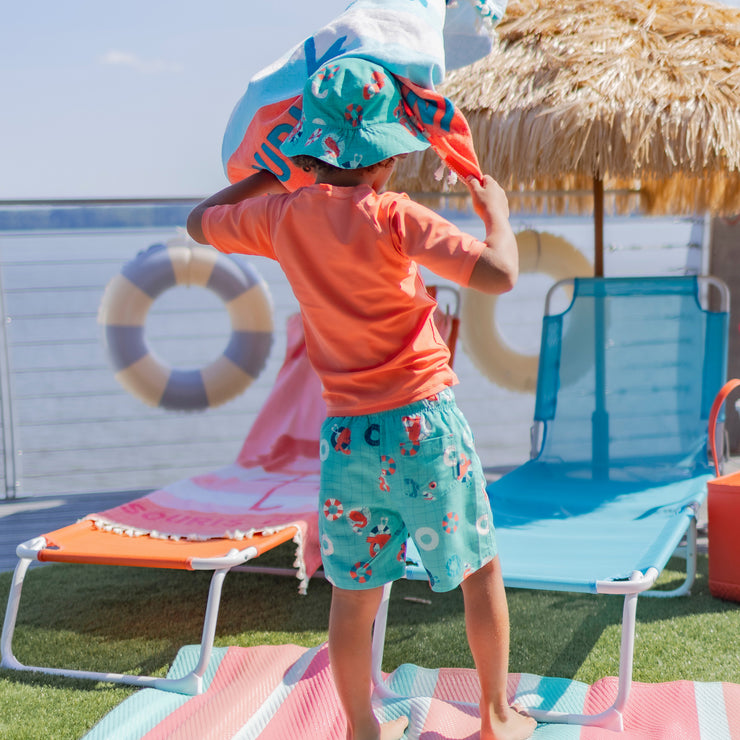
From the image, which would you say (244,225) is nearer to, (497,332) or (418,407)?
(418,407)

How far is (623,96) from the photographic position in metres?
3.10

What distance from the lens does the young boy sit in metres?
1.56

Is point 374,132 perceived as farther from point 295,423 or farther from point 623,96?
point 295,423

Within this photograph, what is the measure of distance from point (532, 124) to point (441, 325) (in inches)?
39.7

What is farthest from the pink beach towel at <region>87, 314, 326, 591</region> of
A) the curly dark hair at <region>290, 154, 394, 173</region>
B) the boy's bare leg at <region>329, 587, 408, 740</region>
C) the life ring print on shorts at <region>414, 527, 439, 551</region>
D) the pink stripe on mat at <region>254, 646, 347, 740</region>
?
the curly dark hair at <region>290, 154, 394, 173</region>

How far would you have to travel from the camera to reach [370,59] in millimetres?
1635

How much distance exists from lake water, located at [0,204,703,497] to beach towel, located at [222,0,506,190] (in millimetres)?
2644

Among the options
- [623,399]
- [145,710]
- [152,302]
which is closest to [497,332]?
[623,399]

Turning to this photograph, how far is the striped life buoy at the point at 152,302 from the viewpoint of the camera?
5.06 meters

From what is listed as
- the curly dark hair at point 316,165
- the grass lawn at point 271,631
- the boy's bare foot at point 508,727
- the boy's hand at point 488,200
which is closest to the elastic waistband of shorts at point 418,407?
the boy's hand at point 488,200

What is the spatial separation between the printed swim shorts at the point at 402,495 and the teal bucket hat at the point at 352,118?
0.47 meters

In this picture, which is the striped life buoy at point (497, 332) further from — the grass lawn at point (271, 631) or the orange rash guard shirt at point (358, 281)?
the orange rash guard shirt at point (358, 281)

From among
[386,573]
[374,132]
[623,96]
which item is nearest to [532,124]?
[623,96]

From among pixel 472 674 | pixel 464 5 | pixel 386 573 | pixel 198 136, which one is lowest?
pixel 472 674
